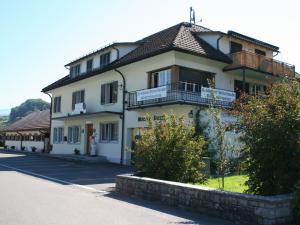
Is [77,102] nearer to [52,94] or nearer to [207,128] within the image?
[52,94]

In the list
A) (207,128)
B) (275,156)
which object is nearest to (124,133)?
(207,128)

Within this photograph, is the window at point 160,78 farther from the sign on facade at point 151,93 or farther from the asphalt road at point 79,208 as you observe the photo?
the asphalt road at point 79,208

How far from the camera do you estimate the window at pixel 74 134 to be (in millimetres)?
30344

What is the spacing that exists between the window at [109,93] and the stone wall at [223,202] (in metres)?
15.4

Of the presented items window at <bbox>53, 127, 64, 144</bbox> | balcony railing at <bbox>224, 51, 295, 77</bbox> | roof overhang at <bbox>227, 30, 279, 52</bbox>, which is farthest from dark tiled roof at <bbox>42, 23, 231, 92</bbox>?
window at <bbox>53, 127, 64, 144</bbox>

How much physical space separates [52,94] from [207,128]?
2056 centimetres

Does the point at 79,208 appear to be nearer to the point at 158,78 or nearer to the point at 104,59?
the point at 158,78

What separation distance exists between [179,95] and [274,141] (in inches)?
462

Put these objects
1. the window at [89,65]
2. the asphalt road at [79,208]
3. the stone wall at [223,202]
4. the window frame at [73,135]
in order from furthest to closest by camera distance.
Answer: the window frame at [73,135] → the window at [89,65] → the asphalt road at [79,208] → the stone wall at [223,202]

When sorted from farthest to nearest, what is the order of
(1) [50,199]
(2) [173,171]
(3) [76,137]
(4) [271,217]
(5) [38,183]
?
1. (3) [76,137]
2. (5) [38,183]
3. (2) [173,171]
4. (1) [50,199]
5. (4) [271,217]

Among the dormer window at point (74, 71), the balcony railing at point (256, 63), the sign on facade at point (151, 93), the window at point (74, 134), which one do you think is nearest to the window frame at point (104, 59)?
the dormer window at point (74, 71)

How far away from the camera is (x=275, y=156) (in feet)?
27.7

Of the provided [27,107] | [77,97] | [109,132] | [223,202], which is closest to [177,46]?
[109,132]

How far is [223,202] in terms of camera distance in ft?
26.6
